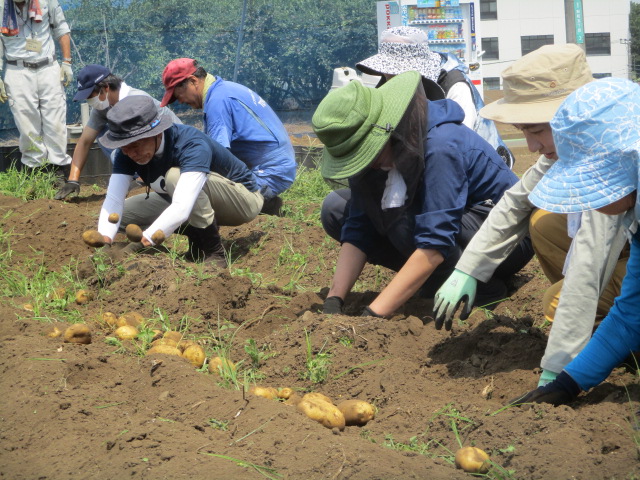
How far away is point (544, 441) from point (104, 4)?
9.18m

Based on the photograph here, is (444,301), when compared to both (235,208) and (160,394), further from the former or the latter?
(235,208)

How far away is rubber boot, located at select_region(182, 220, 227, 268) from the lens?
477 centimetres

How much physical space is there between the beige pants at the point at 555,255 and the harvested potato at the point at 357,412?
792 mm

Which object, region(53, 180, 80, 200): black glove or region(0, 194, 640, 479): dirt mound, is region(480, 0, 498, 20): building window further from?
region(0, 194, 640, 479): dirt mound

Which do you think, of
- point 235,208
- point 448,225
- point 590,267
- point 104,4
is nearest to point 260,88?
point 104,4

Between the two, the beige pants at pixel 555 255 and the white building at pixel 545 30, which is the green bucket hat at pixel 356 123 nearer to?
the beige pants at pixel 555 255

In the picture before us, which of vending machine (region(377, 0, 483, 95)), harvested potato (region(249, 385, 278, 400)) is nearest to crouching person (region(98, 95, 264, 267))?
harvested potato (region(249, 385, 278, 400))

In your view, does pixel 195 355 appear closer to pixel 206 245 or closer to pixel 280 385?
pixel 280 385

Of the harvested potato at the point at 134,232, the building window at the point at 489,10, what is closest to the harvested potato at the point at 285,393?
the harvested potato at the point at 134,232

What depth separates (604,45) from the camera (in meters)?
27.1

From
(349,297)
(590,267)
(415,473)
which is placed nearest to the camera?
(415,473)

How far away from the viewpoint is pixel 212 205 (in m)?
4.92

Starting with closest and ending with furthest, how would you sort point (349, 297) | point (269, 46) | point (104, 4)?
point (349, 297) < point (104, 4) < point (269, 46)

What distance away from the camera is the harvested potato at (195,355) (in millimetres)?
3121
